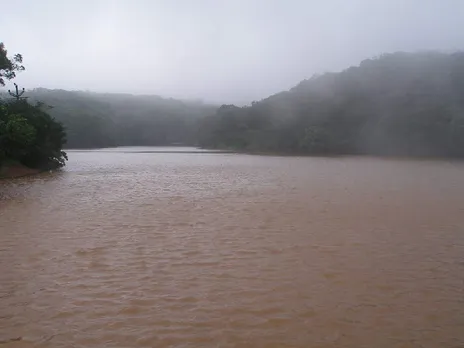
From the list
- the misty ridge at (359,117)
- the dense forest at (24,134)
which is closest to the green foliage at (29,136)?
the dense forest at (24,134)

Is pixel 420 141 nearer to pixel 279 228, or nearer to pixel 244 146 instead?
pixel 244 146

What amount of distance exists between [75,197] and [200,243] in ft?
26.7

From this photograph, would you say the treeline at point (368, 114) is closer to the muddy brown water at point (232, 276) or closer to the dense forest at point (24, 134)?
the dense forest at point (24, 134)

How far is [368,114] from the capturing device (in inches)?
2341

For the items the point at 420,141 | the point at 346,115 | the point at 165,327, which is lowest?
the point at 165,327

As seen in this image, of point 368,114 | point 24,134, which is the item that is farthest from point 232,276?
point 368,114

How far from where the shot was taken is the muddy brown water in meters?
3.93

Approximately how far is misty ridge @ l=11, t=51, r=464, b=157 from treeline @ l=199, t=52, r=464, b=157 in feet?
0.35

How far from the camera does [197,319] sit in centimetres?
421

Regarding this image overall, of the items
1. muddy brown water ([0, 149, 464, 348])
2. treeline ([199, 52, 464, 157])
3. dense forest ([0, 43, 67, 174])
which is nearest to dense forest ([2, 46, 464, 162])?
treeline ([199, 52, 464, 157])

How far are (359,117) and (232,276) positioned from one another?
2305 inches

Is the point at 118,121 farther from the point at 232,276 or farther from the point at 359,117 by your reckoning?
the point at 232,276

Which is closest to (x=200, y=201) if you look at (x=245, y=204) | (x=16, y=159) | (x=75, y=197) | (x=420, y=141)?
(x=245, y=204)

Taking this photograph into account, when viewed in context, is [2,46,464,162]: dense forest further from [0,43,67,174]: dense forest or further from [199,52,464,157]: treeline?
[0,43,67,174]: dense forest
